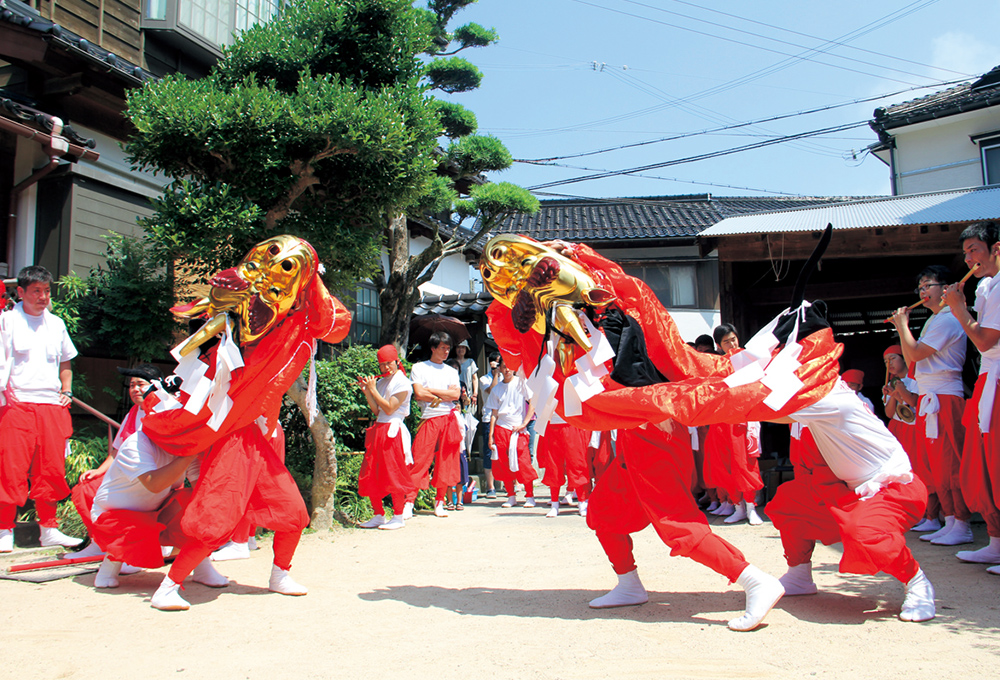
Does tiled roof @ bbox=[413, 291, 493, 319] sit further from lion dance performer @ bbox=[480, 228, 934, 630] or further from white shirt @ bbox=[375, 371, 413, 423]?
lion dance performer @ bbox=[480, 228, 934, 630]

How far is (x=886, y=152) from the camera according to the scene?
15.5 meters

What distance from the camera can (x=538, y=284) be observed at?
362 centimetres

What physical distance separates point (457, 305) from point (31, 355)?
24.7ft

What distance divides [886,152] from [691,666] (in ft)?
53.0

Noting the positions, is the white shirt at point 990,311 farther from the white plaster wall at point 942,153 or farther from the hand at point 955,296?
the white plaster wall at point 942,153

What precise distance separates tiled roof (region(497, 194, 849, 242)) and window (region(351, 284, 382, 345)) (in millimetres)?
3274

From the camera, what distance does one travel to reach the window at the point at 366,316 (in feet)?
42.3

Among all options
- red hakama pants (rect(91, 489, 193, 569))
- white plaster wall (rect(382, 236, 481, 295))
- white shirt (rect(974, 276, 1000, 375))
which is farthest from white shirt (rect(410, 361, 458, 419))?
white plaster wall (rect(382, 236, 481, 295))

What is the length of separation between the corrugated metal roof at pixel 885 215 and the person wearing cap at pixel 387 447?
367 cm

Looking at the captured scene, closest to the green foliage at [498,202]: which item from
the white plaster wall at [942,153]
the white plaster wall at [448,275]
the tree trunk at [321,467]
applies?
the tree trunk at [321,467]

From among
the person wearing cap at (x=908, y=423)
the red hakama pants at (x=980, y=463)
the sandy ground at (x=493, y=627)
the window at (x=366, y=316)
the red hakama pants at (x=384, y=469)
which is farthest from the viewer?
the window at (x=366, y=316)

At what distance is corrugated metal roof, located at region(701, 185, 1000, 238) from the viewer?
22.3 feet

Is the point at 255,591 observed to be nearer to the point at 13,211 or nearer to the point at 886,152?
the point at 13,211

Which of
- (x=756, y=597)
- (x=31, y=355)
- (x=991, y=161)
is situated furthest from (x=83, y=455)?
(x=991, y=161)
